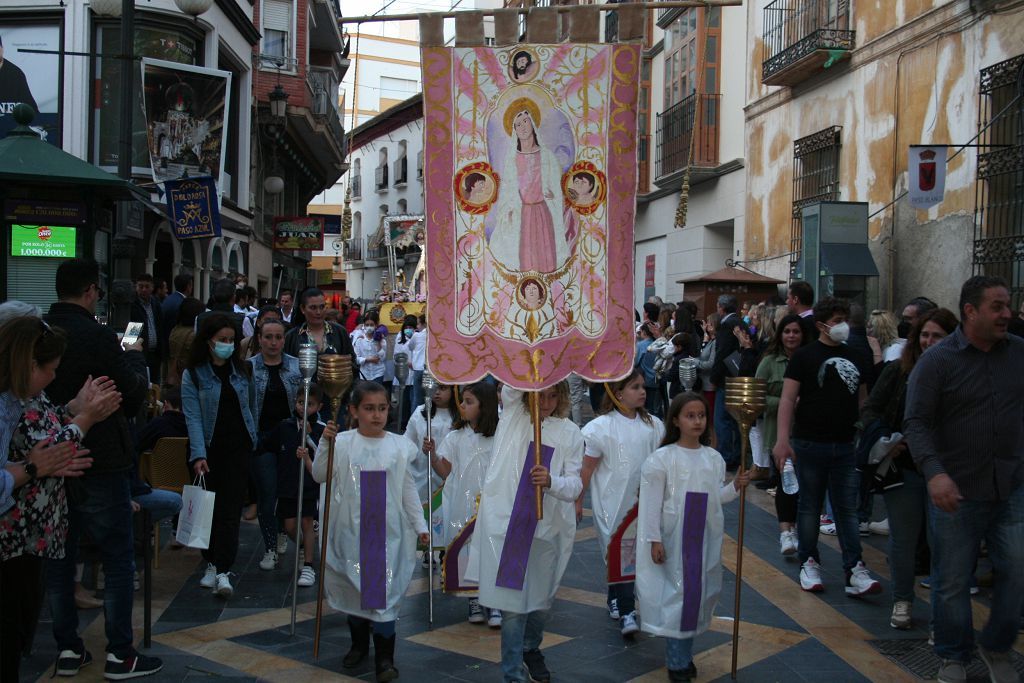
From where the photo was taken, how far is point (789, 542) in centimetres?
794

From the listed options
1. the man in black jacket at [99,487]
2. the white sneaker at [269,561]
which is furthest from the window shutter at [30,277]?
the man in black jacket at [99,487]

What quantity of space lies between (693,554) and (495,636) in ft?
4.54

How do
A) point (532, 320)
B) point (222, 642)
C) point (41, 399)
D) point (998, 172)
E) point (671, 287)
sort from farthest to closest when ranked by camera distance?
point (671, 287) < point (998, 172) < point (222, 642) < point (532, 320) < point (41, 399)

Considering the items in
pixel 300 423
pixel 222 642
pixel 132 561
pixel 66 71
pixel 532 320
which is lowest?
pixel 222 642

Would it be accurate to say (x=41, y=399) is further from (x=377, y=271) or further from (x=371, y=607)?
(x=377, y=271)

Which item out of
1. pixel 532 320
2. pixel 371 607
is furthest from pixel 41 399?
pixel 532 320

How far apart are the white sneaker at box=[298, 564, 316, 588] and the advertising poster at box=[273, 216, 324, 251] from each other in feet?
67.2

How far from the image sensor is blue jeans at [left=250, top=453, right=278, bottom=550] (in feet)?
24.6

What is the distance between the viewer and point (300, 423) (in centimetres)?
729

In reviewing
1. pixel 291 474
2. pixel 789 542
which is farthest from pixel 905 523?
pixel 291 474

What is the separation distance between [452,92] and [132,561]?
2918mm

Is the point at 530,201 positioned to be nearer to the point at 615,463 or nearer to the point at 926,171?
the point at 615,463

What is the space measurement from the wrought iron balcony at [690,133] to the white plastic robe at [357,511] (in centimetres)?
1476

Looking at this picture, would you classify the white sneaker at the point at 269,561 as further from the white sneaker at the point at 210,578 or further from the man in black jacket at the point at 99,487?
the man in black jacket at the point at 99,487
